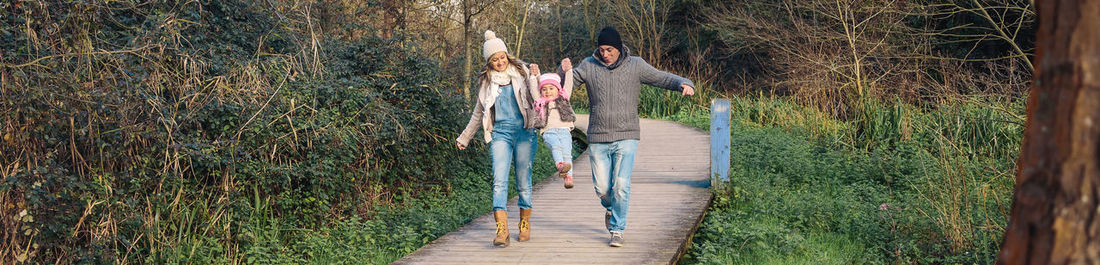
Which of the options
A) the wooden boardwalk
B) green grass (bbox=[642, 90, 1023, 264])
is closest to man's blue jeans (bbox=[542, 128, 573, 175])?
the wooden boardwalk

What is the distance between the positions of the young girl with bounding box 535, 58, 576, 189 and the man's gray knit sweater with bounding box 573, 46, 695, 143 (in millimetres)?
149

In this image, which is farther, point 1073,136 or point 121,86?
point 121,86

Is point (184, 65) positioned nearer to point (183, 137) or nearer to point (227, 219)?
point (183, 137)

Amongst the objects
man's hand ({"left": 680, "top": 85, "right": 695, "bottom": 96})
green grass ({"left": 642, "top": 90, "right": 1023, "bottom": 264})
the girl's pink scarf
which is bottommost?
green grass ({"left": 642, "top": 90, "right": 1023, "bottom": 264})

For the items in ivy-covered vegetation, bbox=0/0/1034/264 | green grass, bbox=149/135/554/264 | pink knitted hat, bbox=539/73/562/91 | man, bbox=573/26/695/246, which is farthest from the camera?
green grass, bbox=149/135/554/264

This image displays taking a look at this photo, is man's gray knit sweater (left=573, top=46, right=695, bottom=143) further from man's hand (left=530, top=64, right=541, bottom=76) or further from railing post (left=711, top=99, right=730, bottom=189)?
railing post (left=711, top=99, right=730, bottom=189)

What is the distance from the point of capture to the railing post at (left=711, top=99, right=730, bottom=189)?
812 centimetres

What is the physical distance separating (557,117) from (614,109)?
0.37m

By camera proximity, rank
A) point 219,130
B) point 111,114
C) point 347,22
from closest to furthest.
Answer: point 111,114, point 219,130, point 347,22

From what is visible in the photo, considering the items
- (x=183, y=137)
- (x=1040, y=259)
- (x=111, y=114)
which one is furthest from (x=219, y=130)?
(x=1040, y=259)

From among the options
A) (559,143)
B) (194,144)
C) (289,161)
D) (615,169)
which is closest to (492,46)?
(559,143)

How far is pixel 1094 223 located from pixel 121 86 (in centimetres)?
605

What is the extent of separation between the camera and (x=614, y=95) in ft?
18.2

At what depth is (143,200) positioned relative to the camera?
6.36 m
